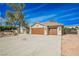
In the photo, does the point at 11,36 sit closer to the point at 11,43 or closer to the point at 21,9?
the point at 11,43

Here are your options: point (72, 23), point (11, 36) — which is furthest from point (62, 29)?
point (11, 36)

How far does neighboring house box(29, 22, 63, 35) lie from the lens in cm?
382

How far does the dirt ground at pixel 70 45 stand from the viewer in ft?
12.3

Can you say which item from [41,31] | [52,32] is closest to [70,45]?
[52,32]

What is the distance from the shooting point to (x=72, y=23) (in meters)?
3.80

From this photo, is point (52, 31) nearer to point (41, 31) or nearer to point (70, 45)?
point (41, 31)

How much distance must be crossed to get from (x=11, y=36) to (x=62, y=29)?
676 mm

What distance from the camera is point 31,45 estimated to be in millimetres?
3818

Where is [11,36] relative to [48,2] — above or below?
below

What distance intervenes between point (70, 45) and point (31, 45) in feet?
1.67

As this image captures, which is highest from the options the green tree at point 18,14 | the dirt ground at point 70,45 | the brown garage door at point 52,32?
the green tree at point 18,14

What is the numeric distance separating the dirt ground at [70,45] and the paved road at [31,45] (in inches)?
2.6

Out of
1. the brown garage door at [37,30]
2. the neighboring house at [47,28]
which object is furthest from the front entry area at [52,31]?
the brown garage door at [37,30]

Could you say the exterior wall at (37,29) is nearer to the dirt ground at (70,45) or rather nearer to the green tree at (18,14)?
the green tree at (18,14)
